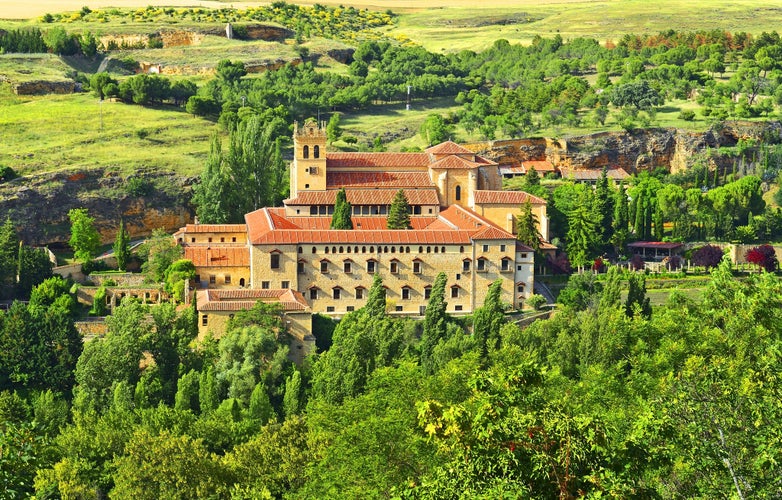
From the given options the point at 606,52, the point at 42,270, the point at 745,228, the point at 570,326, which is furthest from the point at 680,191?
the point at 606,52

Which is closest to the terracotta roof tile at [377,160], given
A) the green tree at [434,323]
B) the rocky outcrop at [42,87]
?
the green tree at [434,323]

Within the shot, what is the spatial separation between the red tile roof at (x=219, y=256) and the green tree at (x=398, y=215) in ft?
27.7

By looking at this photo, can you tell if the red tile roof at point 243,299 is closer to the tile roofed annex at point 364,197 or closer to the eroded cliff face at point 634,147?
the tile roofed annex at point 364,197

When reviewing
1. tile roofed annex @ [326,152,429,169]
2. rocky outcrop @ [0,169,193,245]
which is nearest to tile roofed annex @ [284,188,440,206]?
tile roofed annex @ [326,152,429,169]

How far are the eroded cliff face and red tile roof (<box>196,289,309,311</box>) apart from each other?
139 feet

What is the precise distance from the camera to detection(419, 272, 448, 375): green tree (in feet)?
229

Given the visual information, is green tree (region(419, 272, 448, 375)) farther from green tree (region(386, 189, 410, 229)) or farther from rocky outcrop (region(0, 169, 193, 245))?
rocky outcrop (region(0, 169, 193, 245))

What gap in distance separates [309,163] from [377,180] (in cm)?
423

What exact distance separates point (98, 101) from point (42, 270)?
41.2 metres

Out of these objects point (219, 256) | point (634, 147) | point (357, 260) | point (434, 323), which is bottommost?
point (434, 323)

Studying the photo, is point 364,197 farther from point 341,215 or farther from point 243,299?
point 243,299

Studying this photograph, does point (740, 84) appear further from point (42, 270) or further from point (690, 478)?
point (690, 478)

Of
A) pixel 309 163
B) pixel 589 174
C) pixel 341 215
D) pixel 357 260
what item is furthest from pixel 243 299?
pixel 589 174

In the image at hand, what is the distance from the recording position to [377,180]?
279 ft
